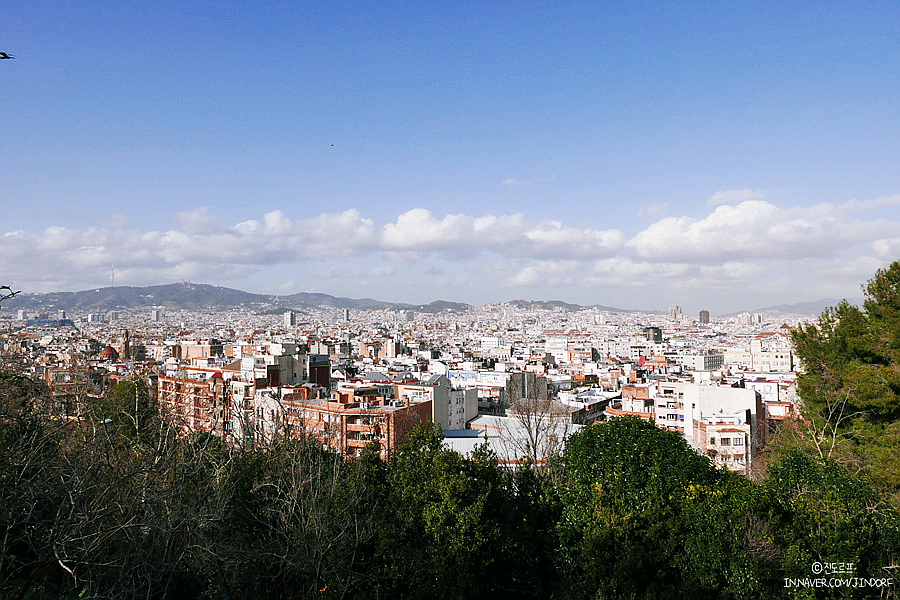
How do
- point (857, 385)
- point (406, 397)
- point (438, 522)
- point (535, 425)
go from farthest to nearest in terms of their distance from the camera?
point (406, 397), point (535, 425), point (857, 385), point (438, 522)

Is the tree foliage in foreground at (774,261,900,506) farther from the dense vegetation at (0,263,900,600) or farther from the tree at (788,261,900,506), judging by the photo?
the dense vegetation at (0,263,900,600)

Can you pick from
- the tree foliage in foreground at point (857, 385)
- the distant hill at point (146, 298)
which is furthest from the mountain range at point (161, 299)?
the tree foliage in foreground at point (857, 385)

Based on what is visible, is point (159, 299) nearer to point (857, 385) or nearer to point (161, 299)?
point (161, 299)

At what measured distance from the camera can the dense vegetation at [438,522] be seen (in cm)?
559

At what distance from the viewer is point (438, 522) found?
23.7 ft

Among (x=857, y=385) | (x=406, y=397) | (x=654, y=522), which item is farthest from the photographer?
(x=406, y=397)

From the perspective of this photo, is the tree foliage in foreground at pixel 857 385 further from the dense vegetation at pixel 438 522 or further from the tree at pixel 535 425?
the tree at pixel 535 425

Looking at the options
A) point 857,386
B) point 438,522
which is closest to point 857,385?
point 857,386

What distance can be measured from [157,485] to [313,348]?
55728 millimetres

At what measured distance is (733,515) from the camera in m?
6.19

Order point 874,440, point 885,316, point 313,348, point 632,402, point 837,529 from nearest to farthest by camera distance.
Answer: point 837,529 → point 874,440 → point 885,316 → point 632,402 → point 313,348

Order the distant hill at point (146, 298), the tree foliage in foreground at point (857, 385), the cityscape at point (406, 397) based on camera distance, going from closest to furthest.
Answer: the tree foliage in foreground at point (857, 385) → the cityscape at point (406, 397) → the distant hill at point (146, 298)

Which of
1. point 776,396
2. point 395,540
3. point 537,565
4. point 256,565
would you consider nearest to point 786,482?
point 537,565

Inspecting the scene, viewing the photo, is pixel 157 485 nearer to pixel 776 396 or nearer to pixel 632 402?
pixel 632 402
